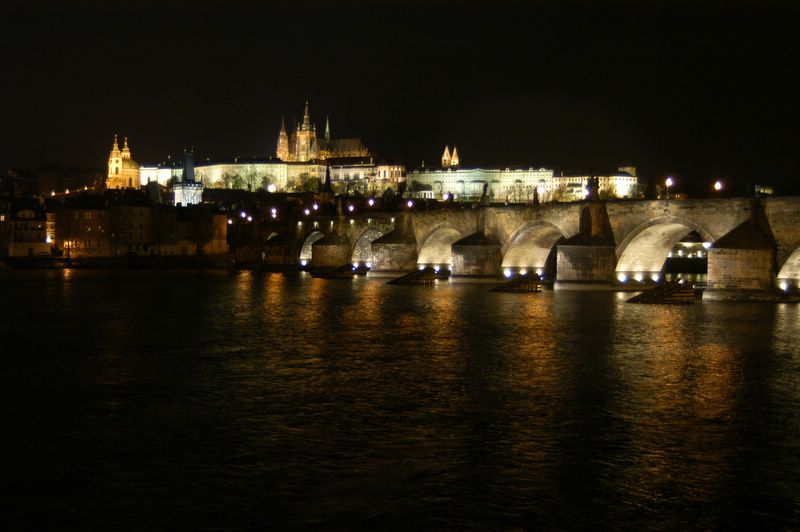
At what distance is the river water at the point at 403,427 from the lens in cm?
884

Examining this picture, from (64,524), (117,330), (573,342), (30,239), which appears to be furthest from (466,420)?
(30,239)

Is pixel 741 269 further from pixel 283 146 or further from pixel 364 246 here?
pixel 283 146

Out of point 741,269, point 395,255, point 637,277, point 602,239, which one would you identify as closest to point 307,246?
point 395,255

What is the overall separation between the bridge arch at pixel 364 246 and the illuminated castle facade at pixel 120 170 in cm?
11054

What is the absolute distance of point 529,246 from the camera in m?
48.5

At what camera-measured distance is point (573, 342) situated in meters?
21.8

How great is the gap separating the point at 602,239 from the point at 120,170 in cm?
14224

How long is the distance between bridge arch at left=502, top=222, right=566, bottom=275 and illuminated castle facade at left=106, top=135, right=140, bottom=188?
12979cm

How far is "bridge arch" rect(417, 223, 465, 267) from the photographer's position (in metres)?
54.4

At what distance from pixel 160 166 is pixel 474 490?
190336mm

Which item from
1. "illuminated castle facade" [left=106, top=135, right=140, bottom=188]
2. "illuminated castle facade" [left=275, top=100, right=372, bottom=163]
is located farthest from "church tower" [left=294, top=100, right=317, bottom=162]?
"illuminated castle facade" [left=106, top=135, right=140, bottom=188]

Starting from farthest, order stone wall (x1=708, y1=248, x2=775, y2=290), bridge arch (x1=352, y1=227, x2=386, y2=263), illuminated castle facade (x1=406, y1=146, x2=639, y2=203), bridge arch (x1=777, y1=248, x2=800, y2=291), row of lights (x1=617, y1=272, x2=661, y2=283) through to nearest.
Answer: illuminated castle facade (x1=406, y1=146, x2=639, y2=203), bridge arch (x1=352, y1=227, x2=386, y2=263), row of lights (x1=617, y1=272, x2=661, y2=283), bridge arch (x1=777, y1=248, x2=800, y2=291), stone wall (x1=708, y1=248, x2=775, y2=290)

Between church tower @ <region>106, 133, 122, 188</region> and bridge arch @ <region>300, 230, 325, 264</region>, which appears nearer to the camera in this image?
bridge arch @ <region>300, 230, 325, 264</region>

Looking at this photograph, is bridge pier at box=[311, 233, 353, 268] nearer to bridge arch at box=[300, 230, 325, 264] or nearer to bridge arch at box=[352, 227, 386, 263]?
bridge arch at box=[352, 227, 386, 263]
